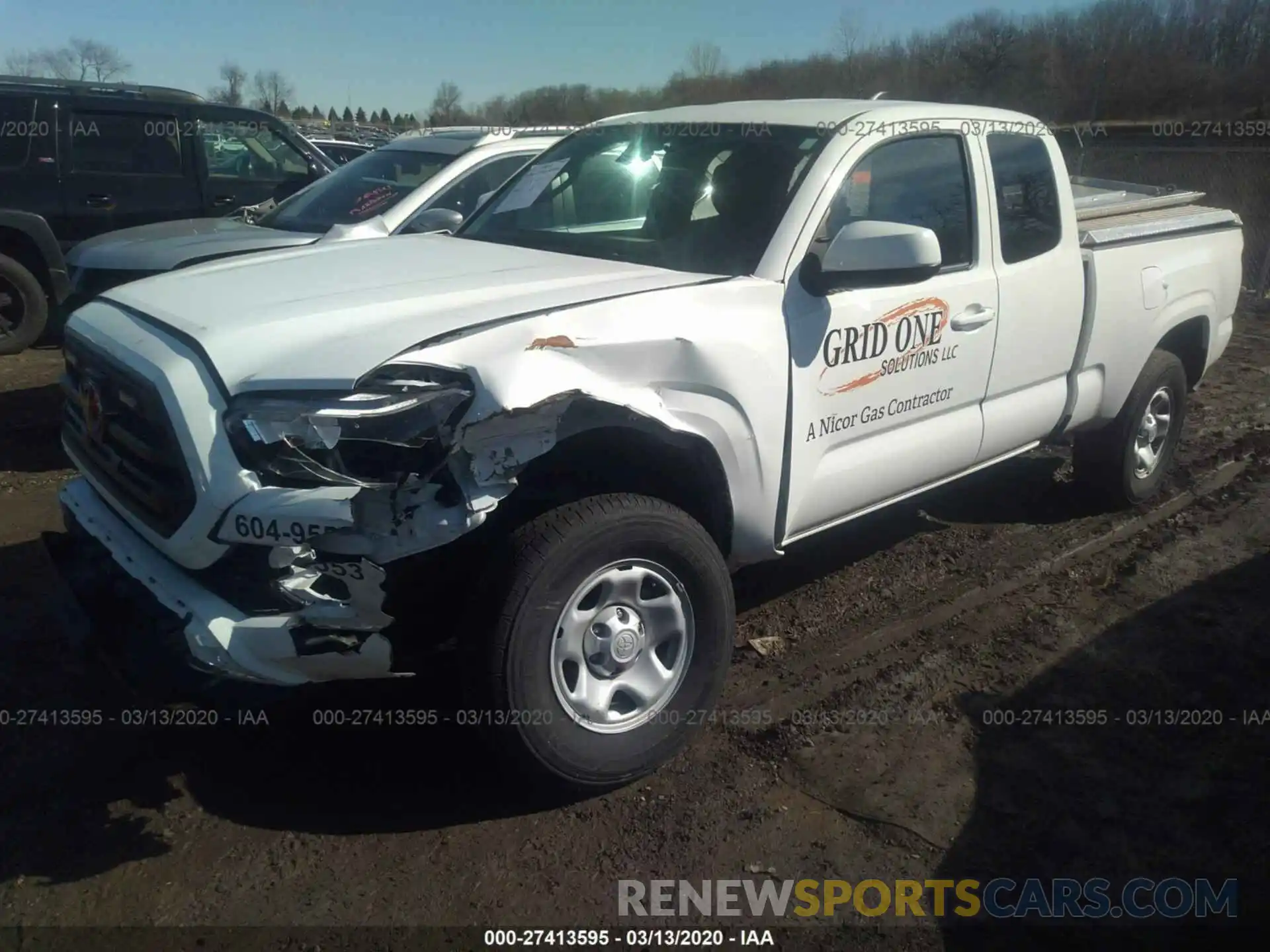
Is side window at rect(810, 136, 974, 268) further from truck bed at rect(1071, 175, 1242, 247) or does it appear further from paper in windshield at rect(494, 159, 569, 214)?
paper in windshield at rect(494, 159, 569, 214)

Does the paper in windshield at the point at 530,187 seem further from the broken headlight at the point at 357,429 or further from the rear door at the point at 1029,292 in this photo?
the broken headlight at the point at 357,429

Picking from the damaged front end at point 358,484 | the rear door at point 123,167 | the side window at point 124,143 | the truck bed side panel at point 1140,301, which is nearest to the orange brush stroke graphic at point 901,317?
the truck bed side panel at point 1140,301

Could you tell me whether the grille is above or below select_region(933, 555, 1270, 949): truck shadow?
above

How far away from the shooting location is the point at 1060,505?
18.5 feet

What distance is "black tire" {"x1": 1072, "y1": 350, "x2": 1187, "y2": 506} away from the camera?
5.20 metres

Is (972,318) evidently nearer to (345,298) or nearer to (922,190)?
(922,190)

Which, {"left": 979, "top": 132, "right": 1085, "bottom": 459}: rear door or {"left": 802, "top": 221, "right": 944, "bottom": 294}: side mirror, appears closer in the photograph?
{"left": 802, "top": 221, "right": 944, "bottom": 294}: side mirror

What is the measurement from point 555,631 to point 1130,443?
3.69 meters

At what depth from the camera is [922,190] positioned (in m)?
4.08

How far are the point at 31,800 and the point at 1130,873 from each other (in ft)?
10.3

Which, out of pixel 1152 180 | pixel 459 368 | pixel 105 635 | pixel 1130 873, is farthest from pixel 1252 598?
pixel 1152 180

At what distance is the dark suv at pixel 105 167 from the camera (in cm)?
859

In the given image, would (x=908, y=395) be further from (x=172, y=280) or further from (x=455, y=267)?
(x=172, y=280)

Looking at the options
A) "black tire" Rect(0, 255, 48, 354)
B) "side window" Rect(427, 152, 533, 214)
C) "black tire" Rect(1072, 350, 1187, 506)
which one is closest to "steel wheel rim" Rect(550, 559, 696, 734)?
"black tire" Rect(1072, 350, 1187, 506)
